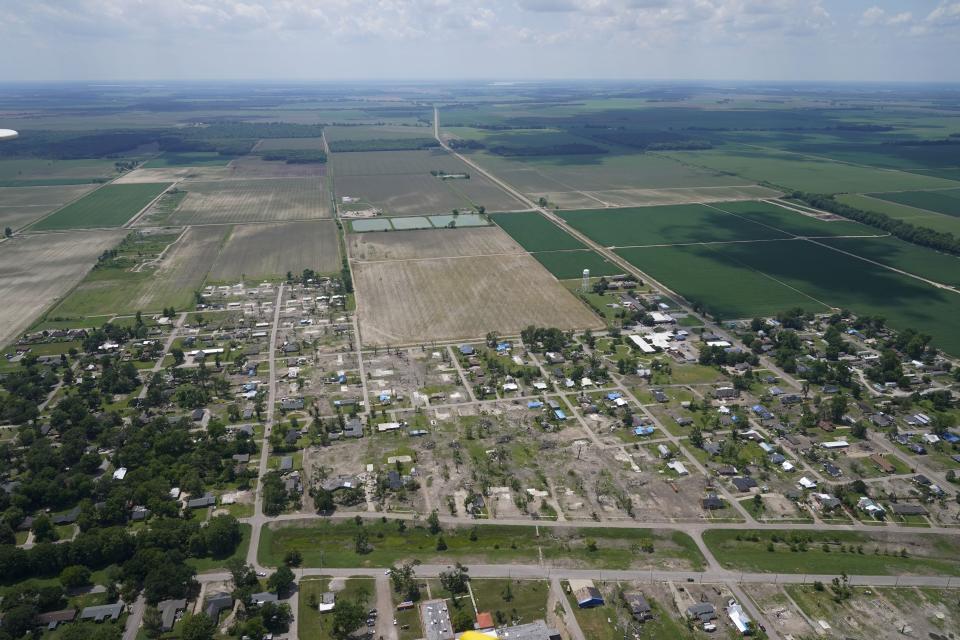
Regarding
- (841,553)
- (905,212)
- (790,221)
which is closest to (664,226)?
(790,221)

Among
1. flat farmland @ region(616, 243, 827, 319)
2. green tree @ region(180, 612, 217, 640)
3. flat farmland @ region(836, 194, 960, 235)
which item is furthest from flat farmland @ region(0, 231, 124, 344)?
flat farmland @ region(836, 194, 960, 235)

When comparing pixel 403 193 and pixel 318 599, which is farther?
pixel 403 193

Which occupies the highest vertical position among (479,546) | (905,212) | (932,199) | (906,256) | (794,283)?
(932,199)

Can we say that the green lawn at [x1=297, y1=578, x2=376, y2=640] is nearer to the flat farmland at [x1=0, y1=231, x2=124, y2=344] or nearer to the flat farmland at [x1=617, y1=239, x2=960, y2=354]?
the flat farmland at [x1=0, y1=231, x2=124, y2=344]

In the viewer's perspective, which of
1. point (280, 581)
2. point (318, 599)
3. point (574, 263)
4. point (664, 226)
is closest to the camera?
point (280, 581)

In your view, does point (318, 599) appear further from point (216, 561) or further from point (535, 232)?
point (535, 232)

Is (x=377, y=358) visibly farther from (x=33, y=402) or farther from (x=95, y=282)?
(x=95, y=282)

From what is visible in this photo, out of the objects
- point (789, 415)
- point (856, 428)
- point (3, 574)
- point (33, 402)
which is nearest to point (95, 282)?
point (33, 402)
